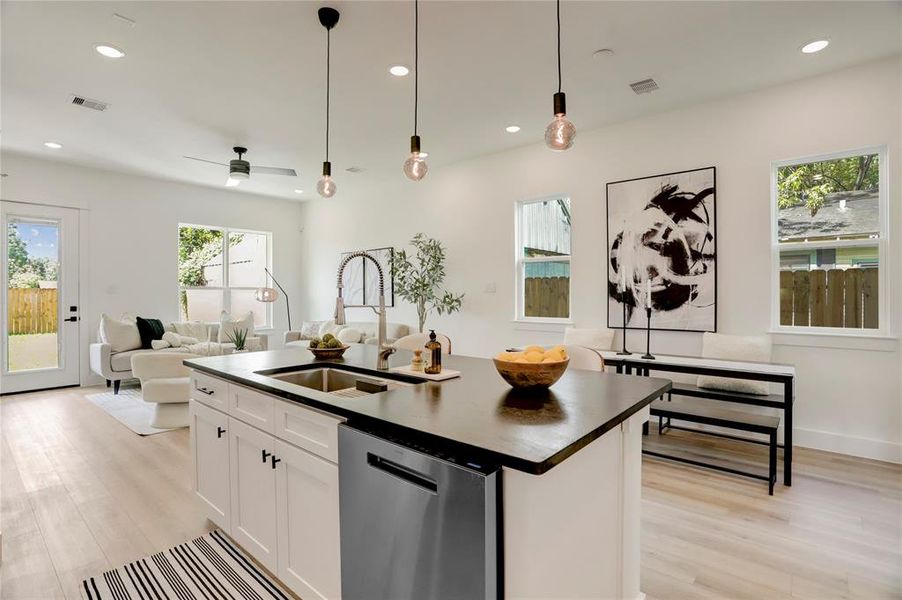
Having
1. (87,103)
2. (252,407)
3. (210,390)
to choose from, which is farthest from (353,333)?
(252,407)

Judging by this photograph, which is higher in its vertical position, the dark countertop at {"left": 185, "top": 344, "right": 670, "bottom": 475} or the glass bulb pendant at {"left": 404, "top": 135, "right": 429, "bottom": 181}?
the glass bulb pendant at {"left": 404, "top": 135, "right": 429, "bottom": 181}

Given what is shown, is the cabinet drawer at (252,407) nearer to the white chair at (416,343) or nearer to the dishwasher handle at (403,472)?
the dishwasher handle at (403,472)

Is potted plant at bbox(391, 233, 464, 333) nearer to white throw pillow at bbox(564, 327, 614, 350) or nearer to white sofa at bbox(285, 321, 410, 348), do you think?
white sofa at bbox(285, 321, 410, 348)

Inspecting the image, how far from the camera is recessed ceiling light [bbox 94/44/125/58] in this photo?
3.00 metres

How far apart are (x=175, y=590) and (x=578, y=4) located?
11.7 feet

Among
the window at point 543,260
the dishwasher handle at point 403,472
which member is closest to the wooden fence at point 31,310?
the window at point 543,260

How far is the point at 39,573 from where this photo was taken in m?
2.02

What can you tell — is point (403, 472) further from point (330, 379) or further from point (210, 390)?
point (210, 390)

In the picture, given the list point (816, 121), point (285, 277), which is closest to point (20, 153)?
point (285, 277)

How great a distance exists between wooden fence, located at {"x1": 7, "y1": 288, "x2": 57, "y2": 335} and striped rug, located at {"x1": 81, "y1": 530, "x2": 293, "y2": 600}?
5.30 metres

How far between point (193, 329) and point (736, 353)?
6.79 meters

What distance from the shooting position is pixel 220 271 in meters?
7.44

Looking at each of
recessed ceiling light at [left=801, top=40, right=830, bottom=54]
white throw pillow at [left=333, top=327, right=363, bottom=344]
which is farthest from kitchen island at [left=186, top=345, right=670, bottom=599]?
white throw pillow at [left=333, top=327, right=363, bottom=344]

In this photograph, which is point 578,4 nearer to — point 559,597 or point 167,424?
point 559,597
